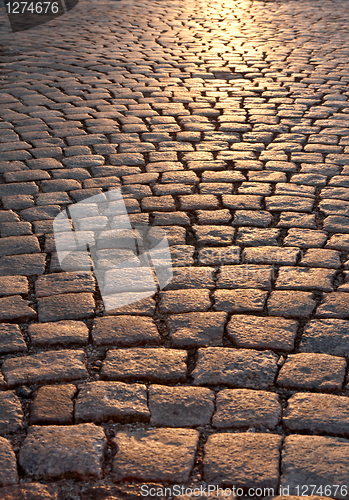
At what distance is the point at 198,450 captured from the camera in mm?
2000

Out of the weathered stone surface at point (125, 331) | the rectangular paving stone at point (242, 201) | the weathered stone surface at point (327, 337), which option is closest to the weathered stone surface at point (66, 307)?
the weathered stone surface at point (125, 331)

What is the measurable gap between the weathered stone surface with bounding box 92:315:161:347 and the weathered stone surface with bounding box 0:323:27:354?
0.35m

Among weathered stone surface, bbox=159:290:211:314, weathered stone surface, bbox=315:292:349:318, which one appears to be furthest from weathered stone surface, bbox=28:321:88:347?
weathered stone surface, bbox=315:292:349:318

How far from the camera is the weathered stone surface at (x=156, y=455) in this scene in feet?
6.23

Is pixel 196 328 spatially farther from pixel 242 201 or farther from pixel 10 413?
pixel 242 201

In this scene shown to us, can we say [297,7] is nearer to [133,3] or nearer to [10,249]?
[133,3]

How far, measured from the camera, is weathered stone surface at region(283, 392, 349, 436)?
209 centimetres

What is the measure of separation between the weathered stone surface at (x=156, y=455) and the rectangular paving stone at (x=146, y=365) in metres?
0.31

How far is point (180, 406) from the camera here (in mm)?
2182

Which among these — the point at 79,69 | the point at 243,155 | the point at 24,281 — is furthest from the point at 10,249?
the point at 79,69

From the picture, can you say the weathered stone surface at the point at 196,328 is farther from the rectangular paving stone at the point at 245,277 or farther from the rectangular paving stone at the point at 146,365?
the rectangular paving stone at the point at 245,277

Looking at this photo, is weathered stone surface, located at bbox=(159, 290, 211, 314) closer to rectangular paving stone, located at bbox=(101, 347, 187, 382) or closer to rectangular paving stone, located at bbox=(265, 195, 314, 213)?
rectangular paving stone, located at bbox=(101, 347, 187, 382)

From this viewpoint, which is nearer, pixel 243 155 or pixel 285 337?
pixel 285 337

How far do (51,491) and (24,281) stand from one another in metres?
1.41
